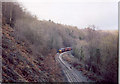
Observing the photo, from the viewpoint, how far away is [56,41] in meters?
2.28

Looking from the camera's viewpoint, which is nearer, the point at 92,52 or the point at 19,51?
the point at 19,51

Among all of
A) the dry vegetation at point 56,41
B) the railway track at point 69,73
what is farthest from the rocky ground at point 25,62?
the railway track at point 69,73

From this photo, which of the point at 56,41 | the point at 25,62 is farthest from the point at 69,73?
the point at 25,62

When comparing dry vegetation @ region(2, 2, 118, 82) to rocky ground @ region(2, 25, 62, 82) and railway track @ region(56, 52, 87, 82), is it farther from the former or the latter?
railway track @ region(56, 52, 87, 82)

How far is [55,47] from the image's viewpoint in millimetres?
2254

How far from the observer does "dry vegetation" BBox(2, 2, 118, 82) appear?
213cm

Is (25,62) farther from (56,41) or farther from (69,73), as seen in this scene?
(69,73)

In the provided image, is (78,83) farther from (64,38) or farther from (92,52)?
(64,38)

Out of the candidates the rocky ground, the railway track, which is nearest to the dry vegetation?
the rocky ground

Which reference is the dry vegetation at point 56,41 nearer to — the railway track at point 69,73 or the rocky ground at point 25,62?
the rocky ground at point 25,62

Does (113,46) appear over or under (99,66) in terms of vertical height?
over

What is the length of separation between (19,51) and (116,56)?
78.2 inches

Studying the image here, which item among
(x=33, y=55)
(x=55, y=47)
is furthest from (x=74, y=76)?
(x=33, y=55)

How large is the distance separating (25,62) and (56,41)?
2.43 ft
